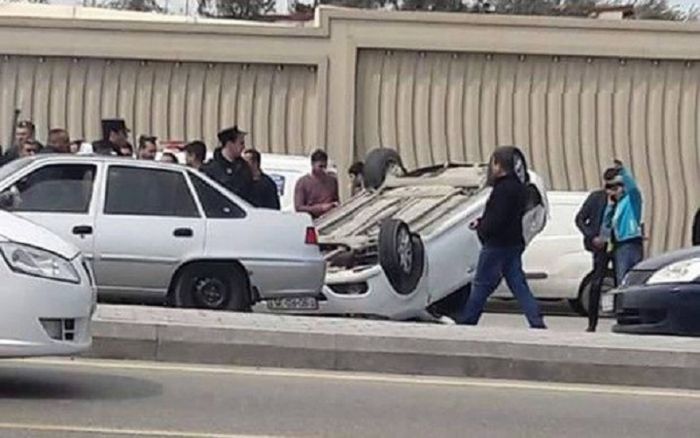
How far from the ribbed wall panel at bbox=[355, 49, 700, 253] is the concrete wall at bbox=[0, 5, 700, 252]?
22mm

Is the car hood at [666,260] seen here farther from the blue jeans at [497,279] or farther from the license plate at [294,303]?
the license plate at [294,303]

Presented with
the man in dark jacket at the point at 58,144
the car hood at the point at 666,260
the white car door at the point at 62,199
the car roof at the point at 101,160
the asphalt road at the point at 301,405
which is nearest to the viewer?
the asphalt road at the point at 301,405

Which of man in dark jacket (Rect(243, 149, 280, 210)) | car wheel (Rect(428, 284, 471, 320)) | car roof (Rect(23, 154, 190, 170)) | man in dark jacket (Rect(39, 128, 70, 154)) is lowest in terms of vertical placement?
car wheel (Rect(428, 284, 471, 320))

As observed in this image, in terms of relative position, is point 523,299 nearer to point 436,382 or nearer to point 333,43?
point 436,382

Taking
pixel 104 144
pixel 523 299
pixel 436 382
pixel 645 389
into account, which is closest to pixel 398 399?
pixel 436 382

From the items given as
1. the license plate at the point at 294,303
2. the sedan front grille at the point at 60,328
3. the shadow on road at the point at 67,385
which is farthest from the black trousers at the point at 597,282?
the sedan front grille at the point at 60,328

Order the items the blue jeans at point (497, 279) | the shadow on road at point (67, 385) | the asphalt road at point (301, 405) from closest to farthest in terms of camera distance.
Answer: the asphalt road at point (301, 405), the shadow on road at point (67, 385), the blue jeans at point (497, 279)

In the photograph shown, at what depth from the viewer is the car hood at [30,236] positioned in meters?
9.90

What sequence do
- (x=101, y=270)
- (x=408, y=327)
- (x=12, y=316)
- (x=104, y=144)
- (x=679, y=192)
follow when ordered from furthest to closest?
(x=679, y=192), (x=104, y=144), (x=101, y=270), (x=408, y=327), (x=12, y=316)

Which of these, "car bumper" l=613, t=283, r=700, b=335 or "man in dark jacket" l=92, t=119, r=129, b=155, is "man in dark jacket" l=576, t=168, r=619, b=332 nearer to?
"car bumper" l=613, t=283, r=700, b=335

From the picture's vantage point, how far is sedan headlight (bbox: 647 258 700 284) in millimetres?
13312

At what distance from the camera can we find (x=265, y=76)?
26.8 metres

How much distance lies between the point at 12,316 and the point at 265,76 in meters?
17.4

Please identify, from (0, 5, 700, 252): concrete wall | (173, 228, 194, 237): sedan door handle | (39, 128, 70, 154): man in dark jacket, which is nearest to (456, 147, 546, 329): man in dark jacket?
(173, 228, 194, 237): sedan door handle
